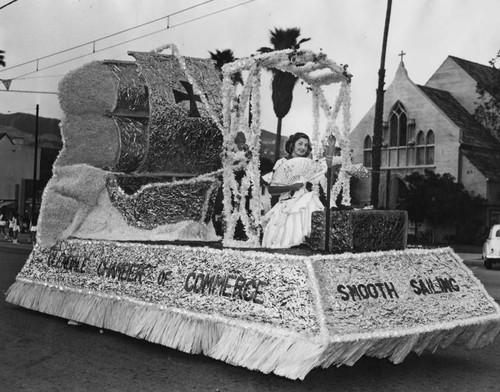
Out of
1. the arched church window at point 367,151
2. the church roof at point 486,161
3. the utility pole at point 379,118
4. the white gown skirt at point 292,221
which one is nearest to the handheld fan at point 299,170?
the white gown skirt at point 292,221

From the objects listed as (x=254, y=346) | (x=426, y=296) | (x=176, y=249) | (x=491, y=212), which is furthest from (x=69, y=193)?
(x=491, y=212)

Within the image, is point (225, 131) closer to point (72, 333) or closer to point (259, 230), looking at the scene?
point (259, 230)

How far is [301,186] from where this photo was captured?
685 cm

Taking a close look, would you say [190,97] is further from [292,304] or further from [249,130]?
[292,304]

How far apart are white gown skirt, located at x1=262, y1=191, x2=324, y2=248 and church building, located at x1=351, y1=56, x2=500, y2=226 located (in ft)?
78.7

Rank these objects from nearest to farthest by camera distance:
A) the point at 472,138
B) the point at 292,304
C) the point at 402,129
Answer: the point at 292,304 → the point at 472,138 → the point at 402,129

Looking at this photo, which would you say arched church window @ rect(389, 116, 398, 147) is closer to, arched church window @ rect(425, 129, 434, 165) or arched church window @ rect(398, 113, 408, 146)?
arched church window @ rect(398, 113, 408, 146)

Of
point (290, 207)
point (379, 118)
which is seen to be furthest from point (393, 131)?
point (290, 207)

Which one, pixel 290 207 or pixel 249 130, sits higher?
pixel 249 130

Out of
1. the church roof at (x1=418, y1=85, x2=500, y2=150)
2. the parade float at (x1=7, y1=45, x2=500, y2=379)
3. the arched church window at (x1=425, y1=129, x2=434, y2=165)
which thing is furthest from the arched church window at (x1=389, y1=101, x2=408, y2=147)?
the parade float at (x1=7, y1=45, x2=500, y2=379)

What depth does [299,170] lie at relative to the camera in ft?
22.8

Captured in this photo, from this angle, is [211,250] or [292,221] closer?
[211,250]

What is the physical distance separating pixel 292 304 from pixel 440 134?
2962cm

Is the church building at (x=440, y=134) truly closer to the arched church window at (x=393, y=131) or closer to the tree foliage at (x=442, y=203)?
the arched church window at (x=393, y=131)
